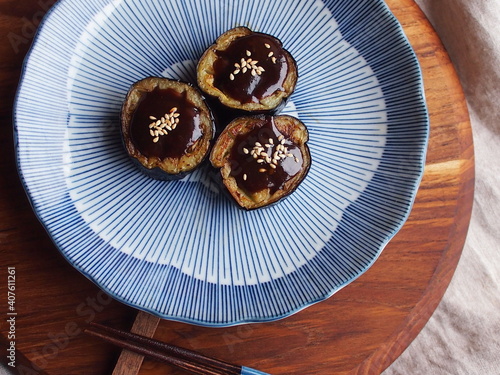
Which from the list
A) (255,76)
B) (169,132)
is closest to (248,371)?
(169,132)

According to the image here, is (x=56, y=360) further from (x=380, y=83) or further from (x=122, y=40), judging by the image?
(x=380, y=83)

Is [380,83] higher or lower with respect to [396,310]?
higher

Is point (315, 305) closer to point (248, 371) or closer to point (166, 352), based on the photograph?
point (248, 371)

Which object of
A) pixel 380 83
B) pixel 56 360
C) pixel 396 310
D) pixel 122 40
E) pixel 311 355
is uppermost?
pixel 380 83

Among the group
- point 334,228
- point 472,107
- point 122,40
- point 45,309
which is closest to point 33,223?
point 45,309

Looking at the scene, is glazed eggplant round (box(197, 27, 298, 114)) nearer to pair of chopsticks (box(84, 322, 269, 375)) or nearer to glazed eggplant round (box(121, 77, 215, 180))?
glazed eggplant round (box(121, 77, 215, 180))

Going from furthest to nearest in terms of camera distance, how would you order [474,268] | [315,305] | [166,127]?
1. [474,268]
2. [315,305]
3. [166,127]
